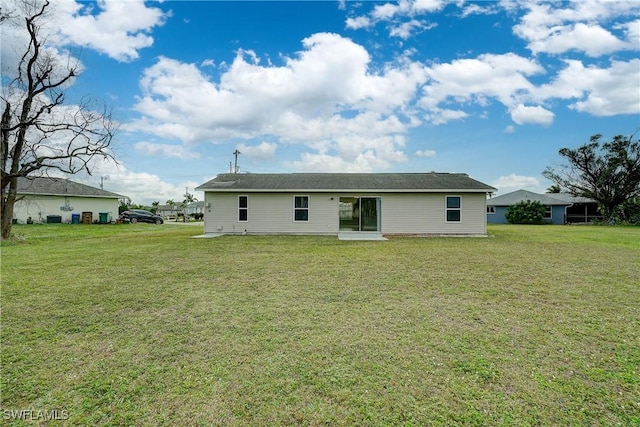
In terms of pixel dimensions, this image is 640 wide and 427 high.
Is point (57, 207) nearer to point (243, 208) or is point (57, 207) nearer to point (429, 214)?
point (243, 208)

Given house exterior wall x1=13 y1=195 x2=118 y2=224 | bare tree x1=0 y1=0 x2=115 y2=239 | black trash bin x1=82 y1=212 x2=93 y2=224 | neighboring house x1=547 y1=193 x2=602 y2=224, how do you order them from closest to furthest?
bare tree x1=0 y1=0 x2=115 y2=239
house exterior wall x1=13 y1=195 x2=118 y2=224
black trash bin x1=82 y1=212 x2=93 y2=224
neighboring house x1=547 y1=193 x2=602 y2=224

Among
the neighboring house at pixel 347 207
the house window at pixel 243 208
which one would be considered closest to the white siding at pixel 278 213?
the neighboring house at pixel 347 207

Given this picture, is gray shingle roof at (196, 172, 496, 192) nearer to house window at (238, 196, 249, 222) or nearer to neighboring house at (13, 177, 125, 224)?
house window at (238, 196, 249, 222)

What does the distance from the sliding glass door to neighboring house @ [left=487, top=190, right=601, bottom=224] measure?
1983 centimetres

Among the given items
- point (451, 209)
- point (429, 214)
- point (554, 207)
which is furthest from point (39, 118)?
point (554, 207)

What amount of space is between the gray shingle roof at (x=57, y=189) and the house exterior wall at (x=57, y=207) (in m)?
0.41

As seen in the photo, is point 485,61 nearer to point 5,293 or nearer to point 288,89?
point 288,89

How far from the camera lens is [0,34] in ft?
40.8

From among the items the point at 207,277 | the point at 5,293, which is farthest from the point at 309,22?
the point at 5,293

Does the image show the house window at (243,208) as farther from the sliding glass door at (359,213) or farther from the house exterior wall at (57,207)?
the house exterior wall at (57,207)

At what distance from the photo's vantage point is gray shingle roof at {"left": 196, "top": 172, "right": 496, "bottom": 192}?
15.0 m

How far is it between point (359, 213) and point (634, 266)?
1005 centimetres

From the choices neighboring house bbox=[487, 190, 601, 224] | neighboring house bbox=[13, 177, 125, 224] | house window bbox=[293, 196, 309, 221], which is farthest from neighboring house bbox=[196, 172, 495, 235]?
neighboring house bbox=[487, 190, 601, 224]

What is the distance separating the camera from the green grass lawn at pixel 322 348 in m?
2.39
